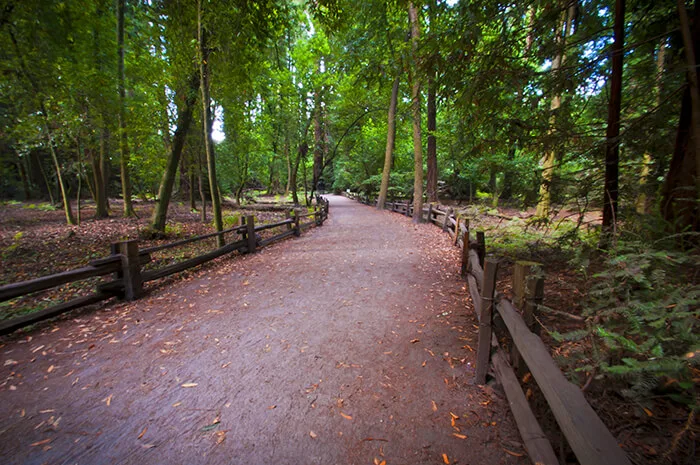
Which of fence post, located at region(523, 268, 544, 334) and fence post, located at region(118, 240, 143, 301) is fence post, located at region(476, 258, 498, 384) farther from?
fence post, located at region(118, 240, 143, 301)

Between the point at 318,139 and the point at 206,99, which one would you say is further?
the point at 318,139

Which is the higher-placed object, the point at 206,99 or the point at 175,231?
the point at 206,99

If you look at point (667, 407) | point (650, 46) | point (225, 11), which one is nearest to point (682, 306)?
point (667, 407)

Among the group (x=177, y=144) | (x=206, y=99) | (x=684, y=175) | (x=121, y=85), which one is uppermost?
(x=121, y=85)

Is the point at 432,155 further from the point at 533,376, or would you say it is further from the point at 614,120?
the point at 533,376

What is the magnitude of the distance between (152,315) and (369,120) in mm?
21148

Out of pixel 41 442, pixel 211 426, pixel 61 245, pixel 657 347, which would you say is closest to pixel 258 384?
pixel 211 426

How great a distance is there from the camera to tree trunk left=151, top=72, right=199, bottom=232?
9336mm

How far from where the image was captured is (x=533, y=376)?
6.29 ft

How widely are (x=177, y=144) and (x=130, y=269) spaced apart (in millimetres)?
6424

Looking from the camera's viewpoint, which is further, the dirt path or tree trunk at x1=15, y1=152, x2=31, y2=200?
tree trunk at x1=15, y1=152, x2=31, y2=200

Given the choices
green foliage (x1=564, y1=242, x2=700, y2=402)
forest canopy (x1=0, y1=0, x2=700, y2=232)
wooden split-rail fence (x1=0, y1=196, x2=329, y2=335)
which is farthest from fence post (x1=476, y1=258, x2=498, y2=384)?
wooden split-rail fence (x1=0, y1=196, x2=329, y2=335)

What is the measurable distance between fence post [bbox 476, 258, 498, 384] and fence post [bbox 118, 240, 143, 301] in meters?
5.58

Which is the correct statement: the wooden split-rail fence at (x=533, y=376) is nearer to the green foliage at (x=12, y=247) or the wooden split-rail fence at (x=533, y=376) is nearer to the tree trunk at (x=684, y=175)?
the tree trunk at (x=684, y=175)
